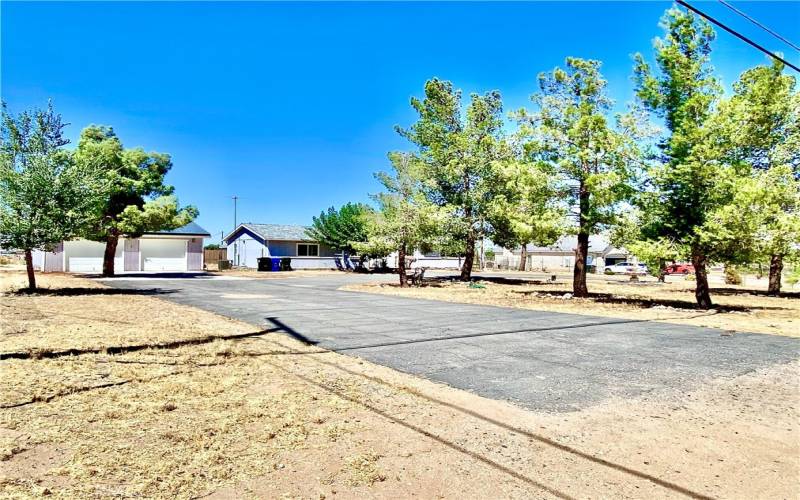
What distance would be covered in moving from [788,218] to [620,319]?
5574 mm

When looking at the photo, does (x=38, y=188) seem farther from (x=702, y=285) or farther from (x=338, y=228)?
(x=338, y=228)

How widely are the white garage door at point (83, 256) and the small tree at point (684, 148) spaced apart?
32.2 m

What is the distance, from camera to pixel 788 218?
13781 millimetres

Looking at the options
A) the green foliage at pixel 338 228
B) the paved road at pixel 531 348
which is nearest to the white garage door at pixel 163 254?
the green foliage at pixel 338 228

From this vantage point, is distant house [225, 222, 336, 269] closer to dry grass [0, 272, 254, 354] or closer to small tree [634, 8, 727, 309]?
dry grass [0, 272, 254, 354]

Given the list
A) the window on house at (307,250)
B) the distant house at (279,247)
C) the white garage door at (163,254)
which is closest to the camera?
the white garage door at (163,254)

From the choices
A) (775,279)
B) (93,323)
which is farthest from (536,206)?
(93,323)

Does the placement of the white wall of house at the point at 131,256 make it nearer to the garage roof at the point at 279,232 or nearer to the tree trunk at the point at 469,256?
the garage roof at the point at 279,232

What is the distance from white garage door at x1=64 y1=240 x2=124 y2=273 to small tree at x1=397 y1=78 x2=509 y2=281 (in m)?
22.4

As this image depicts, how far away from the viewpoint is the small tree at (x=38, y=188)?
14.9 meters

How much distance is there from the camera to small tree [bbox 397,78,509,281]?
25.8 meters

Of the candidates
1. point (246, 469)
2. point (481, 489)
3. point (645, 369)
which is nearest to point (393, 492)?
point (481, 489)

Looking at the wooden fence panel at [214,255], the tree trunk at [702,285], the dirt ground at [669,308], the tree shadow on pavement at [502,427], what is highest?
the wooden fence panel at [214,255]

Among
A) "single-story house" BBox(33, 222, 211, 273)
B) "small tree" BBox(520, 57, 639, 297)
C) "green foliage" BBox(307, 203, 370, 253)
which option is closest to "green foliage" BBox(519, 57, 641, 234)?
"small tree" BBox(520, 57, 639, 297)
